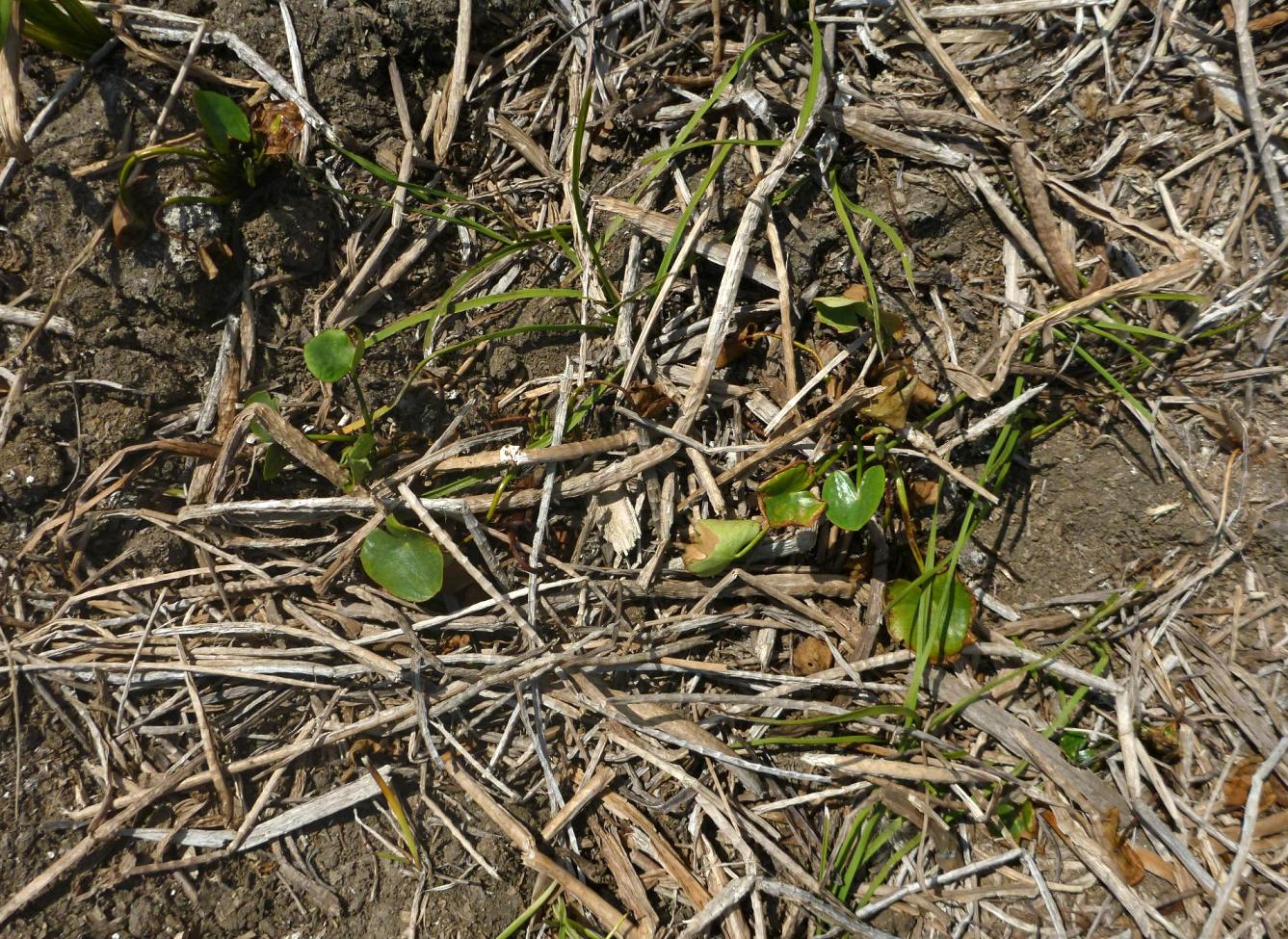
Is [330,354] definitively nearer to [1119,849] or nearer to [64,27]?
[64,27]

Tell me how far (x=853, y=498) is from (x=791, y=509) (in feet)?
0.41

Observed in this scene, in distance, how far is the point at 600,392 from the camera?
168 centimetres

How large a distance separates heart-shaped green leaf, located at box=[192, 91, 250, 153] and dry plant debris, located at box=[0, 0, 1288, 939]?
0.10 metres

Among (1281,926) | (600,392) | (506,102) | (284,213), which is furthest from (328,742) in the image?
(1281,926)

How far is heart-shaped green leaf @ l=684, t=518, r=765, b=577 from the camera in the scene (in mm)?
1596

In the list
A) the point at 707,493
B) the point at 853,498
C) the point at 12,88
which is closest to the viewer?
the point at 12,88

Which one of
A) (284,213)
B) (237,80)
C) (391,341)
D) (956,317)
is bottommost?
(956,317)

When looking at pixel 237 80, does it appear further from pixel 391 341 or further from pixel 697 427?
pixel 697 427

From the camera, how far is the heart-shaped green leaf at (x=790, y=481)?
5.24ft

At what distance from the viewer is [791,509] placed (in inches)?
63.2

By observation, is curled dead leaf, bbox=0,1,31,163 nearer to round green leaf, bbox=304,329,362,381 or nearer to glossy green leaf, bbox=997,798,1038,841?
round green leaf, bbox=304,329,362,381

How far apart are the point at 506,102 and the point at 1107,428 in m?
1.49

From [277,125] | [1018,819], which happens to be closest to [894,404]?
[1018,819]

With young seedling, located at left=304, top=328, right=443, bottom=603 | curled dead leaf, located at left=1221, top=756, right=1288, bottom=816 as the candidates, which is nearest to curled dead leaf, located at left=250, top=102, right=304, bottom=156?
young seedling, located at left=304, top=328, right=443, bottom=603
